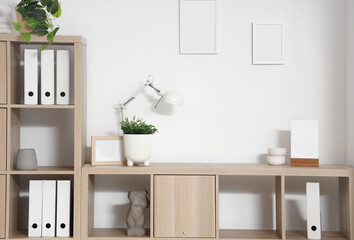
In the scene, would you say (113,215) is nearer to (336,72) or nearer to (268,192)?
(268,192)

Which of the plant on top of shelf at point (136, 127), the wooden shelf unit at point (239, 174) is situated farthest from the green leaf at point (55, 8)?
the wooden shelf unit at point (239, 174)

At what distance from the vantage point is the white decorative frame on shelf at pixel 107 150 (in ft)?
8.71

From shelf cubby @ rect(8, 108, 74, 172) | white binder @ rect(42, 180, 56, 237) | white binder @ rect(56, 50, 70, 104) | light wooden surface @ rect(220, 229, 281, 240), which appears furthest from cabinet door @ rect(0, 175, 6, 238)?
light wooden surface @ rect(220, 229, 281, 240)

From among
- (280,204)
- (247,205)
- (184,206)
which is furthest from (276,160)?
(184,206)

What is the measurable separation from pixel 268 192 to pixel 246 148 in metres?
0.32

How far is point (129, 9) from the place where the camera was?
2.86 m

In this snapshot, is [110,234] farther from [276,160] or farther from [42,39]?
[42,39]

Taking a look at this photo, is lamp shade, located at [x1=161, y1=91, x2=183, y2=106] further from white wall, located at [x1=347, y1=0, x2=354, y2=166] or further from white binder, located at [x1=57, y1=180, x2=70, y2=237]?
white wall, located at [x1=347, y1=0, x2=354, y2=166]

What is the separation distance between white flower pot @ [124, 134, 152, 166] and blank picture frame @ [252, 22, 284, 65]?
0.90 meters

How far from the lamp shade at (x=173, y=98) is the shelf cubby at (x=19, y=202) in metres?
0.83

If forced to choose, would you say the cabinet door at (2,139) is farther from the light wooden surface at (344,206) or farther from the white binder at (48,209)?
the light wooden surface at (344,206)

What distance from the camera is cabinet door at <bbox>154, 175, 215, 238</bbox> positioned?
2.54 m

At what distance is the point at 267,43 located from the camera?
282cm

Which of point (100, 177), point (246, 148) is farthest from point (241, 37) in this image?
point (100, 177)
